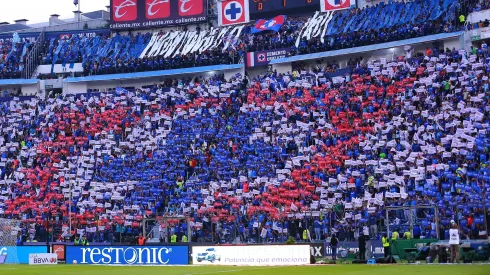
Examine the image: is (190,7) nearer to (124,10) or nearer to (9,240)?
(124,10)

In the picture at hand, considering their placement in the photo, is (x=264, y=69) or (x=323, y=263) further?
(x=264, y=69)

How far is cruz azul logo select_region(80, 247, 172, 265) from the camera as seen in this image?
4425cm

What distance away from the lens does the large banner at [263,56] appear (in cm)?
7075

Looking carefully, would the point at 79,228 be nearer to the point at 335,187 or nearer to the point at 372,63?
the point at 335,187

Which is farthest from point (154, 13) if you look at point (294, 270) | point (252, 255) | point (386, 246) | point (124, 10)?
point (294, 270)

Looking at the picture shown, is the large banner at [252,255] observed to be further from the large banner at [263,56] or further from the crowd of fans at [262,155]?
the large banner at [263,56]

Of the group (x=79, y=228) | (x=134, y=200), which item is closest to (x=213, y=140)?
(x=134, y=200)

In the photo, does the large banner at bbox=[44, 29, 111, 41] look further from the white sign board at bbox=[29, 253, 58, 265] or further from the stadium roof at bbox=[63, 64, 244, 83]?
the white sign board at bbox=[29, 253, 58, 265]

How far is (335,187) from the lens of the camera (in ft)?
170

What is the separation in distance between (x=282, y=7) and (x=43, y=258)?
3521cm

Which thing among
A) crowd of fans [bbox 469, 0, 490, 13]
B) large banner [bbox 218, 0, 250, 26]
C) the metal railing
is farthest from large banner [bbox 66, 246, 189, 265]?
the metal railing

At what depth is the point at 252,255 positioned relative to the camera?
41219mm

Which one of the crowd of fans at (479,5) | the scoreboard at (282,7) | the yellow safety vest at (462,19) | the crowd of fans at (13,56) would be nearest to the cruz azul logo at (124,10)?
the crowd of fans at (13,56)

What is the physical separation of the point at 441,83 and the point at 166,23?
3251 centimetres
